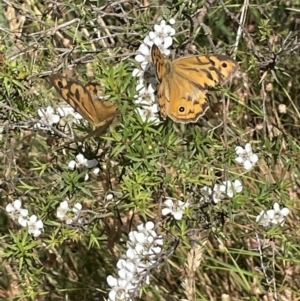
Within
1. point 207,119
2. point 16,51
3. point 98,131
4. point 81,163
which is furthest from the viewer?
point 207,119

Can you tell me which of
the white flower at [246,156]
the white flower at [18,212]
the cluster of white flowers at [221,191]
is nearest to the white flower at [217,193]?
the cluster of white flowers at [221,191]

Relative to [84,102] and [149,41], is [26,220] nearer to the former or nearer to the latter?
[84,102]

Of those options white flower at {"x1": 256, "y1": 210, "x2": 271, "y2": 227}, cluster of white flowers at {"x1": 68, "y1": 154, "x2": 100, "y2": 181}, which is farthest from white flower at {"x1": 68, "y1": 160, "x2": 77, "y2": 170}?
white flower at {"x1": 256, "y1": 210, "x2": 271, "y2": 227}

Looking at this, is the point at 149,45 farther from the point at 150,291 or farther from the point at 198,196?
the point at 150,291

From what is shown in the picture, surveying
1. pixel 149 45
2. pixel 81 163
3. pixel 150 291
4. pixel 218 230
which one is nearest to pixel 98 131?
pixel 81 163

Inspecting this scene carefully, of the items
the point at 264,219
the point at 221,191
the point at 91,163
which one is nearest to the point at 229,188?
the point at 221,191

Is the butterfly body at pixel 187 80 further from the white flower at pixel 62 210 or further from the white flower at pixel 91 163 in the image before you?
the white flower at pixel 62 210
